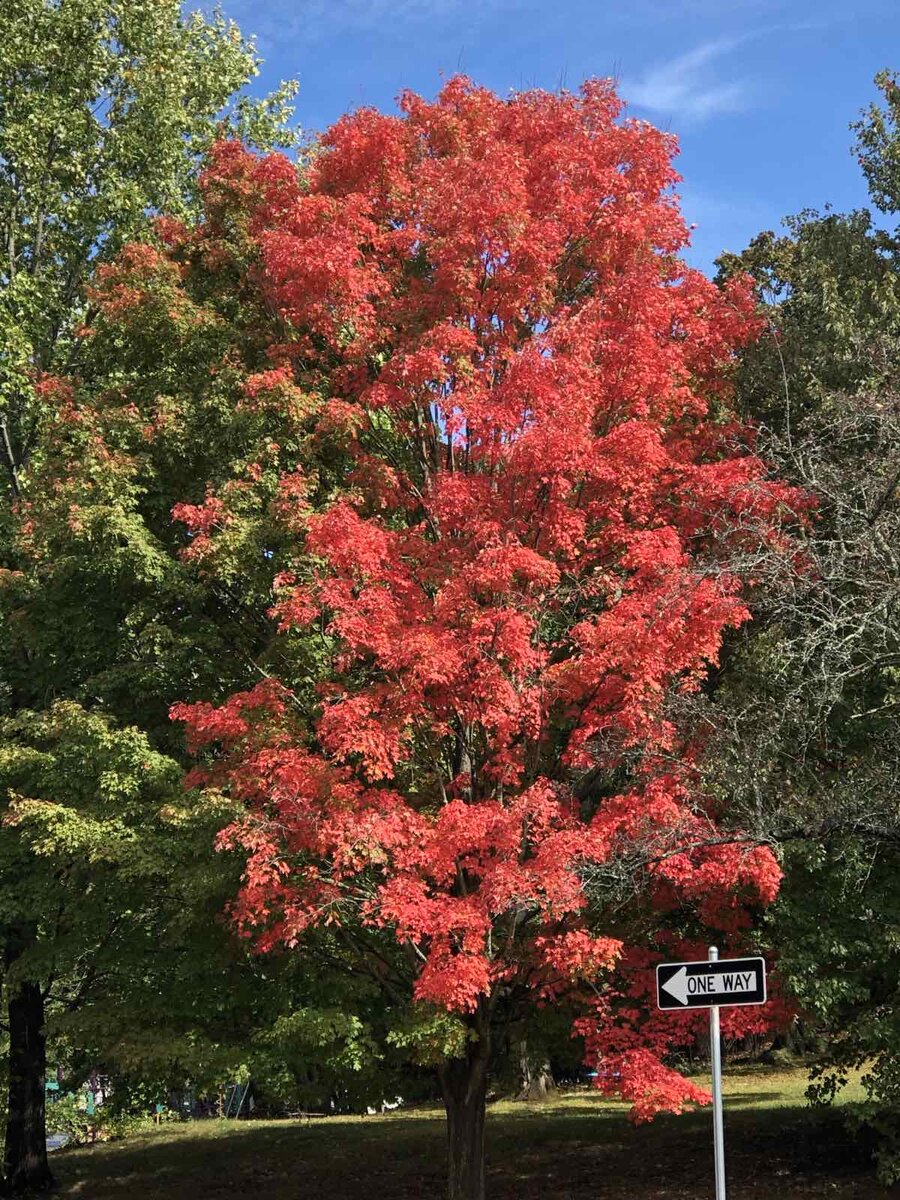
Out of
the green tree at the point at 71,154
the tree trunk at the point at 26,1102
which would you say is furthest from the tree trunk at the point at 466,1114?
the green tree at the point at 71,154

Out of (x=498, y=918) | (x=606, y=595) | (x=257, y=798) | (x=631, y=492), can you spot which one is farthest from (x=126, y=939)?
(x=631, y=492)

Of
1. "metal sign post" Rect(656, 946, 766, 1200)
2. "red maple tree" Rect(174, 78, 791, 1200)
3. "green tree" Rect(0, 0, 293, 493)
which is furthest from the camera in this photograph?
"green tree" Rect(0, 0, 293, 493)

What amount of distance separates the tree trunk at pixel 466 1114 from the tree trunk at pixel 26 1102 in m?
7.90

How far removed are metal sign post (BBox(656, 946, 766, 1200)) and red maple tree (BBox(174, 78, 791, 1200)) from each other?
3402 millimetres

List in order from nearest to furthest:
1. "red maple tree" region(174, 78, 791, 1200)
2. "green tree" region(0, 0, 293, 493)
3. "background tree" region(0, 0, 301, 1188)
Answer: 1. "red maple tree" region(174, 78, 791, 1200)
2. "background tree" region(0, 0, 301, 1188)
3. "green tree" region(0, 0, 293, 493)

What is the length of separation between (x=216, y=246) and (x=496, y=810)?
28.8 ft

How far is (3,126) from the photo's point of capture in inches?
742

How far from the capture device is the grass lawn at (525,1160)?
Result: 15.9m

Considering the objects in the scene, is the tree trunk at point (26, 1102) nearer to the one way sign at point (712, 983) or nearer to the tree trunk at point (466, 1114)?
the tree trunk at point (466, 1114)

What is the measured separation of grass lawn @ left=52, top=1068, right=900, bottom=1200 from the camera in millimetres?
15914

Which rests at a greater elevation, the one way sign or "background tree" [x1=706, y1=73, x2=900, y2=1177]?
"background tree" [x1=706, y1=73, x2=900, y2=1177]

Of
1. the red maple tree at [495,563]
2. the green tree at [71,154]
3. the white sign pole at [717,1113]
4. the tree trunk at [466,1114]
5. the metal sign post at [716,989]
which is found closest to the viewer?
the white sign pole at [717,1113]

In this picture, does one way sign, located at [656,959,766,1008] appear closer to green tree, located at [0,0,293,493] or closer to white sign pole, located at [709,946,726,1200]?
white sign pole, located at [709,946,726,1200]

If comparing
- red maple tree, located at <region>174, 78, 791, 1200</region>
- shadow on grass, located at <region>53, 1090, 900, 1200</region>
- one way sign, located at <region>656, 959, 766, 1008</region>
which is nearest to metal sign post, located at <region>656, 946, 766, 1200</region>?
one way sign, located at <region>656, 959, 766, 1008</region>
